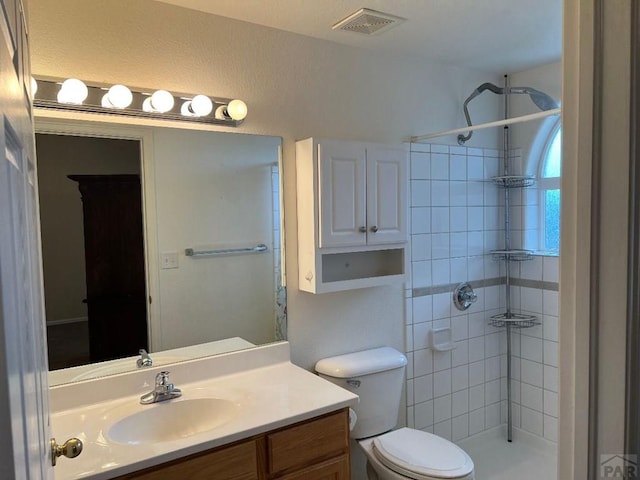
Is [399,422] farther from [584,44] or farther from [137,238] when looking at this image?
[584,44]

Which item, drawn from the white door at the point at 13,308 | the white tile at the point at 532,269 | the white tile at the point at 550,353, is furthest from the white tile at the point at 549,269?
the white door at the point at 13,308

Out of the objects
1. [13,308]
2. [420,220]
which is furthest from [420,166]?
[13,308]

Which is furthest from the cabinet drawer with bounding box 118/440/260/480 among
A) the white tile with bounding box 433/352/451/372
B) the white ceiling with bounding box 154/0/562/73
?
the white ceiling with bounding box 154/0/562/73

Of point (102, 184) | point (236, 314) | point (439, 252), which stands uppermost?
point (102, 184)

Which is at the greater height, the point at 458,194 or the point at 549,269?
the point at 458,194

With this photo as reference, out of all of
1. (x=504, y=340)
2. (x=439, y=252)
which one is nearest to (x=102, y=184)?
(x=439, y=252)

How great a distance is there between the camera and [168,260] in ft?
6.45

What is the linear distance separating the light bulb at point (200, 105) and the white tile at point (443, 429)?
2213 mm

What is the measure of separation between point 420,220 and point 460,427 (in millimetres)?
1353

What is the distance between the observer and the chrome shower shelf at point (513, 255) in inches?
116

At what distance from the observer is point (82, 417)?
5.46 feet

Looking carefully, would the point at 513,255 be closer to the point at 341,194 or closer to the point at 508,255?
the point at 508,255

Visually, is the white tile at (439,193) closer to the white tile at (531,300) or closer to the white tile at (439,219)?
the white tile at (439,219)

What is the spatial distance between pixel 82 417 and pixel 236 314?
72 centimetres
